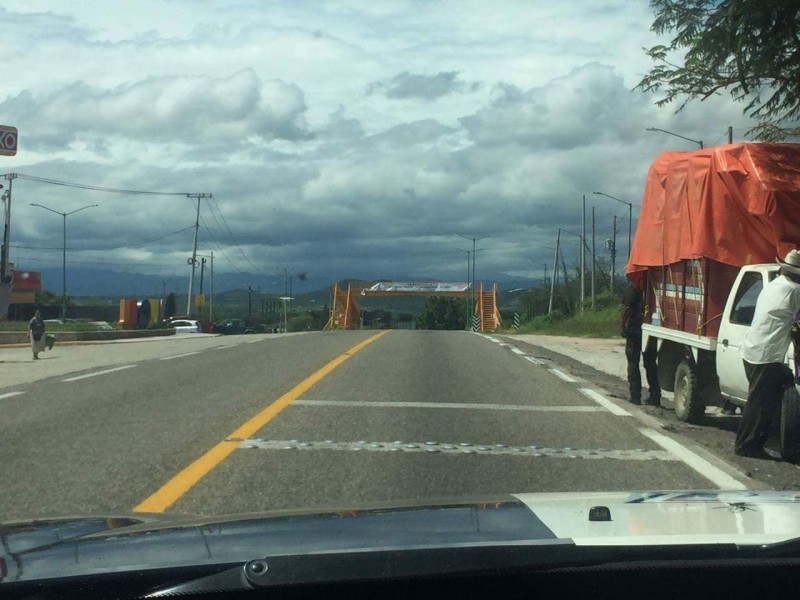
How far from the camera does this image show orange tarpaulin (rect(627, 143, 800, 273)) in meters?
10.8

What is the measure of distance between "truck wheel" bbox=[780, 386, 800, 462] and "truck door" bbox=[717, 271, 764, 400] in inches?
31.9

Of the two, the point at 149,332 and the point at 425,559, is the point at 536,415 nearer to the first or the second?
the point at 425,559

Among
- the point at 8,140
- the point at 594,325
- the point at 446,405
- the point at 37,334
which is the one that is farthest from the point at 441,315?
the point at 446,405

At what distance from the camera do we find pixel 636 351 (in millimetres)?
13008

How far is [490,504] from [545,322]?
59804mm

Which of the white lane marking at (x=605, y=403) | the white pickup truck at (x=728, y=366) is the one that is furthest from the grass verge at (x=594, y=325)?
the white pickup truck at (x=728, y=366)

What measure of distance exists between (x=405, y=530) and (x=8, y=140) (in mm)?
39804

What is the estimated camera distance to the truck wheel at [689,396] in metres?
11.0

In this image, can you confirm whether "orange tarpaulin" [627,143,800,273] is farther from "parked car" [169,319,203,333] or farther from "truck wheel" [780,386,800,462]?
"parked car" [169,319,203,333]

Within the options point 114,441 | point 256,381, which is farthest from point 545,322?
point 114,441

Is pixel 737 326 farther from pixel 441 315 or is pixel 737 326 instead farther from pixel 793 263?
pixel 441 315

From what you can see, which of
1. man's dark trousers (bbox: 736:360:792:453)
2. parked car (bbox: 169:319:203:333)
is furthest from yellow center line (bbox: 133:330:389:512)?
parked car (bbox: 169:319:203:333)

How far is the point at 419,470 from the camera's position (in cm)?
805

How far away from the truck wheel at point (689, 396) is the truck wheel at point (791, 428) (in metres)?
2.29
